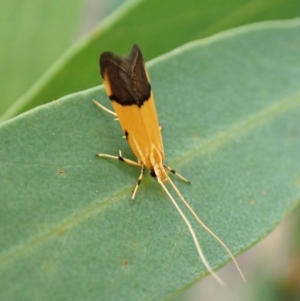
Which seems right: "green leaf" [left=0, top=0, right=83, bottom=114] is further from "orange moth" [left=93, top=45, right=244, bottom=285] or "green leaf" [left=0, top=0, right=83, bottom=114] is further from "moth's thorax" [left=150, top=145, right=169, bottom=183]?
"moth's thorax" [left=150, top=145, right=169, bottom=183]

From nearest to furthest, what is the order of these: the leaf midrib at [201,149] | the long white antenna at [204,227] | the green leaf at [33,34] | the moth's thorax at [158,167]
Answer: the leaf midrib at [201,149] → the long white antenna at [204,227] → the moth's thorax at [158,167] → the green leaf at [33,34]

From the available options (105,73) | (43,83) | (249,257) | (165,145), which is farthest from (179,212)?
(249,257)

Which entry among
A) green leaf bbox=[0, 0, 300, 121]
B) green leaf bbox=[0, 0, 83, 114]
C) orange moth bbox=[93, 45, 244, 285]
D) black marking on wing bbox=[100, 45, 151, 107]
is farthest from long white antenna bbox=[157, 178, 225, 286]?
green leaf bbox=[0, 0, 83, 114]

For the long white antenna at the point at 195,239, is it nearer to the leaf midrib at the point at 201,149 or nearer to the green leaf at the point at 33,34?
→ the leaf midrib at the point at 201,149

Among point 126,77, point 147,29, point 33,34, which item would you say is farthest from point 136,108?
point 33,34

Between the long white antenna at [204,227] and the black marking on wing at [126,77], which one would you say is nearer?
the long white antenna at [204,227]

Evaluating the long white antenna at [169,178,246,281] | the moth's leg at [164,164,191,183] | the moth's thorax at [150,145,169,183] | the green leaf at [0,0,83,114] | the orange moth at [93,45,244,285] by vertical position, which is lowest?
the long white antenna at [169,178,246,281]

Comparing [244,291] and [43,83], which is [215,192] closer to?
[43,83]

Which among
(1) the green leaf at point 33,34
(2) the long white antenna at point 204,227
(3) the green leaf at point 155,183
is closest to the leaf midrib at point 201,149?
(3) the green leaf at point 155,183
